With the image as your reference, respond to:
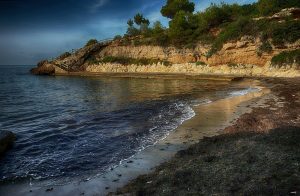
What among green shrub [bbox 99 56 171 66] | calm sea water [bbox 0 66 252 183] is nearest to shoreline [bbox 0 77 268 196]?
calm sea water [bbox 0 66 252 183]

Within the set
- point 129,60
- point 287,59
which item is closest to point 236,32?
point 287,59

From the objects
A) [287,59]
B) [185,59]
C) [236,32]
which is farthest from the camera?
[185,59]

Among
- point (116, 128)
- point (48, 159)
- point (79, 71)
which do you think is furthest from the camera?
point (79, 71)

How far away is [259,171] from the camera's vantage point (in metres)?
7.35

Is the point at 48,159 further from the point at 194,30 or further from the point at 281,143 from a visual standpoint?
the point at 194,30

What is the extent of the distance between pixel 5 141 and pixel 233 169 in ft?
31.9

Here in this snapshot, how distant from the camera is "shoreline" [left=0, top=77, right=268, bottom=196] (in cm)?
840

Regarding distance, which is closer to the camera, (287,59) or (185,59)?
(287,59)

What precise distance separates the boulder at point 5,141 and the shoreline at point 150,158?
12.5 feet

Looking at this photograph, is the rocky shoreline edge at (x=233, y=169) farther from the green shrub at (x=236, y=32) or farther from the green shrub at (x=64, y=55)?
the green shrub at (x=64, y=55)

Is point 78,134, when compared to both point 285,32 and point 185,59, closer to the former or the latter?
point 285,32

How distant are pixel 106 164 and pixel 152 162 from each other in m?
1.64

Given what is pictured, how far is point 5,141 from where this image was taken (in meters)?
12.7

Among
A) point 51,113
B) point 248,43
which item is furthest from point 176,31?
point 51,113
